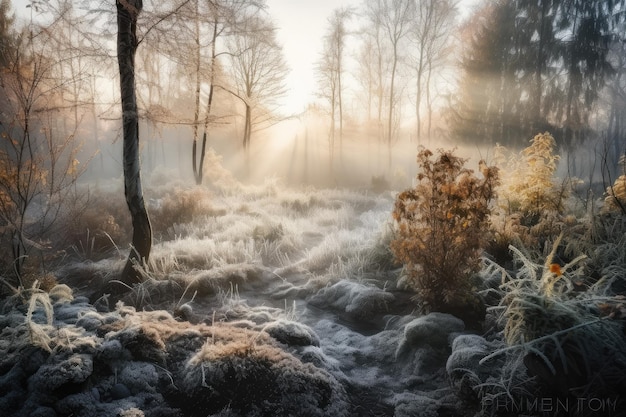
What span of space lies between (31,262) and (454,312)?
5671 mm

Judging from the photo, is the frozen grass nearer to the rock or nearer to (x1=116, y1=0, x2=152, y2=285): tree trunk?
the rock

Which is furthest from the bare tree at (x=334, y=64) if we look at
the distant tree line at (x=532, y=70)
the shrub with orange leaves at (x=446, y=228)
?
the shrub with orange leaves at (x=446, y=228)

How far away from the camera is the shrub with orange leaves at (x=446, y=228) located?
3.53 metres

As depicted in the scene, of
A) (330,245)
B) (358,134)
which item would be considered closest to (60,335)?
(330,245)

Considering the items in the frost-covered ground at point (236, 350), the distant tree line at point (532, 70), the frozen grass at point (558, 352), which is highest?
the distant tree line at point (532, 70)

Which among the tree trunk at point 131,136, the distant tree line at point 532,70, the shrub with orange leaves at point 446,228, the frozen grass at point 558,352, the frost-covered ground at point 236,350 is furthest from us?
the distant tree line at point 532,70

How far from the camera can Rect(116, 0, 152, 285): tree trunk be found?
4.38m

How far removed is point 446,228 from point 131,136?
4.34m

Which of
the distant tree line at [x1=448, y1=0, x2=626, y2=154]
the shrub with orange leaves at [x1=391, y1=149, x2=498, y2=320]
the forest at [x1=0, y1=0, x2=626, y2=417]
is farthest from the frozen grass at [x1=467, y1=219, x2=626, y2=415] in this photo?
the distant tree line at [x1=448, y1=0, x2=626, y2=154]

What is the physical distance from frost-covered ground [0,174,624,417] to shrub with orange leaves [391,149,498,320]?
0.37m

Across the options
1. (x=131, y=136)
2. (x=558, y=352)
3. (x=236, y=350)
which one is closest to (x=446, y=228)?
(x=558, y=352)

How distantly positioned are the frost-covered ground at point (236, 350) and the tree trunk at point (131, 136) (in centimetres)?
30

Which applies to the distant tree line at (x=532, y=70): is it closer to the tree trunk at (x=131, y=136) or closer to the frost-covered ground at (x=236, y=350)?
the frost-covered ground at (x=236, y=350)

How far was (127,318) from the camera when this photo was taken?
126 inches
